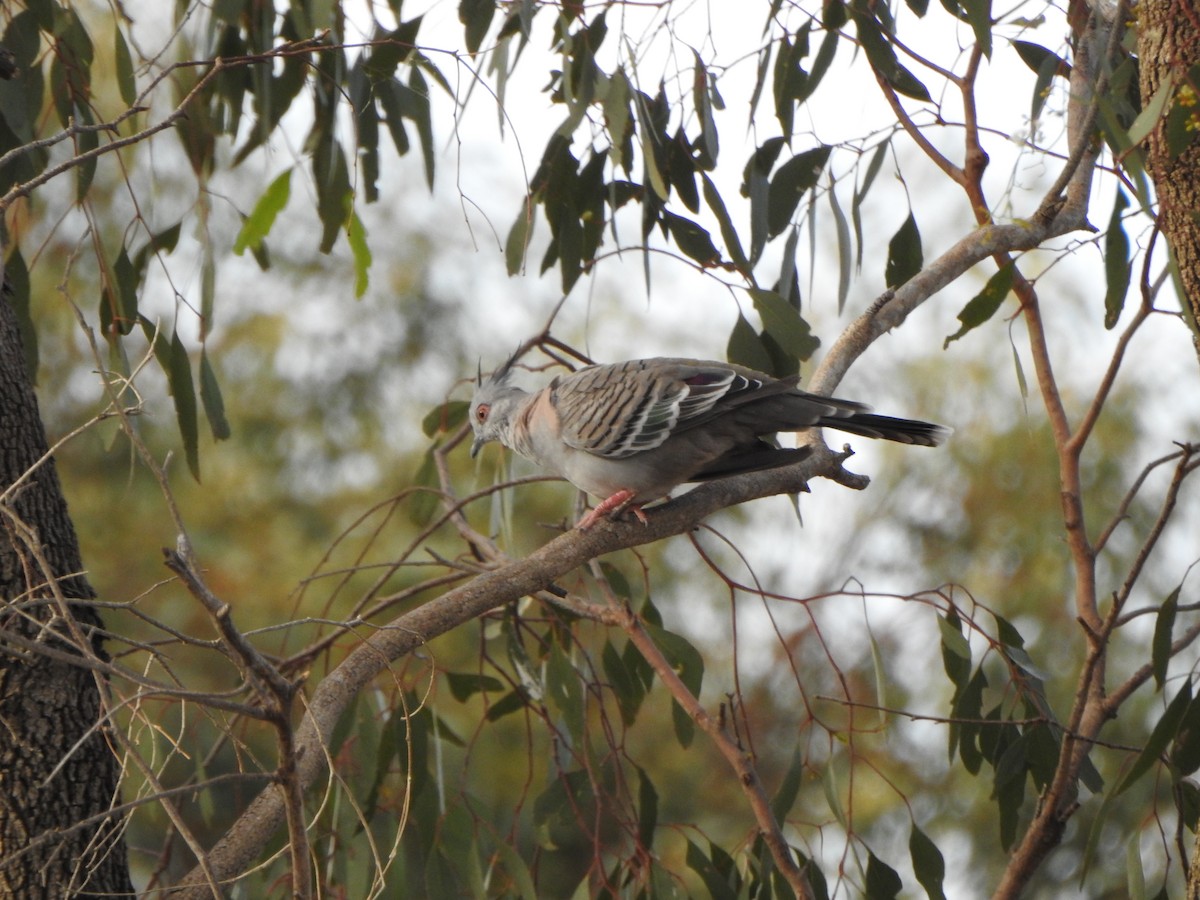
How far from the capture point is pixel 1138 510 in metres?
5.85

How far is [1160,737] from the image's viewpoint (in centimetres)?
219

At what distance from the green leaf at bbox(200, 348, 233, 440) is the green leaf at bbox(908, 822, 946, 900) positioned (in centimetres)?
174

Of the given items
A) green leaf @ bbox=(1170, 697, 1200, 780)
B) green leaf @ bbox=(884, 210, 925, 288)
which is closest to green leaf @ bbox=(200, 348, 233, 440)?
green leaf @ bbox=(884, 210, 925, 288)

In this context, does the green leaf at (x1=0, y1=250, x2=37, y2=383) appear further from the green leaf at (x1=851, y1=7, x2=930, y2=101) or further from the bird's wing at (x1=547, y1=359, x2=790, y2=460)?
the green leaf at (x1=851, y1=7, x2=930, y2=101)

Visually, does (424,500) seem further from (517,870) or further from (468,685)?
(517,870)

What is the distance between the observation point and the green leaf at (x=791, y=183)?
9.87 feet

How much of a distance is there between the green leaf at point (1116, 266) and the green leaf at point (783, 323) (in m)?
0.64

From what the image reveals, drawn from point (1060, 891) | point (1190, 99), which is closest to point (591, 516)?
point (1190, 99)

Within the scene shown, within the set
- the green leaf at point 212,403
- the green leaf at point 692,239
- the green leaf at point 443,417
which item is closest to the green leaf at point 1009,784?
the green leaf at point 692,239

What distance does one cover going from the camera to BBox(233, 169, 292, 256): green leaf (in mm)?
2559

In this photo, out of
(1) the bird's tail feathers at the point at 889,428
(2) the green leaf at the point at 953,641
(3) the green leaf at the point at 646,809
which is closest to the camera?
(2) the green leaf at the point at 953,641

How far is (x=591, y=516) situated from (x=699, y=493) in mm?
386

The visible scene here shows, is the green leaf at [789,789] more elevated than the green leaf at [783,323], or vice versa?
the green leaf at [783,323]

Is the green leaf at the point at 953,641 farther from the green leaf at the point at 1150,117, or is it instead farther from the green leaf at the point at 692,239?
the green leaf at the point at 1150,117
